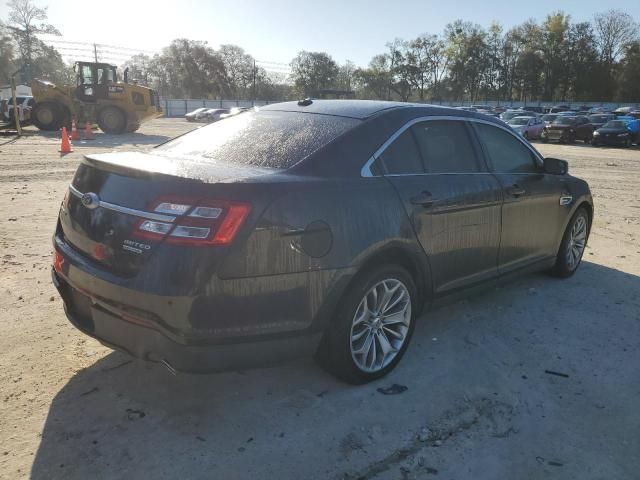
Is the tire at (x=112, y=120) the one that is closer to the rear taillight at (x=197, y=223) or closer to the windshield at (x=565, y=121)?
the windshield at (x=565, y=121)

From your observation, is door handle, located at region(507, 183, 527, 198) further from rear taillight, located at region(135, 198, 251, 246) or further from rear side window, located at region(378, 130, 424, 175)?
rear taillight, located at region(135, 198, 251, 246)

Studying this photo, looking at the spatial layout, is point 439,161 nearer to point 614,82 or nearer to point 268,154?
point 268,154

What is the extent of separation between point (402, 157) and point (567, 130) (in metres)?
28.8

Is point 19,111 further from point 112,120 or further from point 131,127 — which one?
point 131,127

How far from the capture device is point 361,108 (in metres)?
3.54

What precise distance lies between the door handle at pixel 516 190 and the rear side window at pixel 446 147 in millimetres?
356

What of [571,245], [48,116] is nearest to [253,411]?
[571,245]

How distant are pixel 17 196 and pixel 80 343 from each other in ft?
19.7

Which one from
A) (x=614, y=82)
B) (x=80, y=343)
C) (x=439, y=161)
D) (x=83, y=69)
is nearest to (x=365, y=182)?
(x=439, y=161)

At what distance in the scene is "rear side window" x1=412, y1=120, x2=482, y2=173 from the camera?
3.56m

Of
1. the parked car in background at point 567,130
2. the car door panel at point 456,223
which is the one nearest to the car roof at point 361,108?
the car door panel at point 456,223

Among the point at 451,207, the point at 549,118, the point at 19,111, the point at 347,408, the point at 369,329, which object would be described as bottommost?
the point at 347,408

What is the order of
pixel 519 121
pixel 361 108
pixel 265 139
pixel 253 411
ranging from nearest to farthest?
pixel 253 411, pixel 265 139, pixel 361 108, pixel 519 121

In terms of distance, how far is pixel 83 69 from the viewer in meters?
22.6
